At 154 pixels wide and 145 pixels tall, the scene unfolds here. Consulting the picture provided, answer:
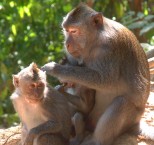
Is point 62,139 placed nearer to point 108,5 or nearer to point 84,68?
point 84,68

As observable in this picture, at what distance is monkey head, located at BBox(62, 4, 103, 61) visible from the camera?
18.2 ft

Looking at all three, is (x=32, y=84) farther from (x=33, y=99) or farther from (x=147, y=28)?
(x=147, y=28)

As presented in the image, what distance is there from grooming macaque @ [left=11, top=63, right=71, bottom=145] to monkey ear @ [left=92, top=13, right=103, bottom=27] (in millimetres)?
814

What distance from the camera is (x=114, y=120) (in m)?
5.47

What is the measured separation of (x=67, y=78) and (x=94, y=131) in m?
0.69

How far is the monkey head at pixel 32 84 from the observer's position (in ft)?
17.4

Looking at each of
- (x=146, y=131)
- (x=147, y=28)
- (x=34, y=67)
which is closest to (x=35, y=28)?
(x=147, y=28)

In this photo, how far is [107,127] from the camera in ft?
18.0

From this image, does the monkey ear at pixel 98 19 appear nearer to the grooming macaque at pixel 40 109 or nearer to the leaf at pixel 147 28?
the grooming macaque at pixel 40 109

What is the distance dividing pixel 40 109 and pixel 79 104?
1.64 feet

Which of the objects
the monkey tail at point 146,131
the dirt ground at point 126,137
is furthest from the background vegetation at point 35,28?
the monkey tail at point 146,131

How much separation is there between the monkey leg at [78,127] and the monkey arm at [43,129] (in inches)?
14.2

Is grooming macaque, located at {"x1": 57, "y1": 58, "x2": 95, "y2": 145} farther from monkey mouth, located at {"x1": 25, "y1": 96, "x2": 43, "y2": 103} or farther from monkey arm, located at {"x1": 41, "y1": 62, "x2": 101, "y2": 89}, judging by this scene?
monkey mouth, located at {"x1": 25, "y1": 96, "x2": 43, "y2": 103}

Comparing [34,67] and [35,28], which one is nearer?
[34,67]
